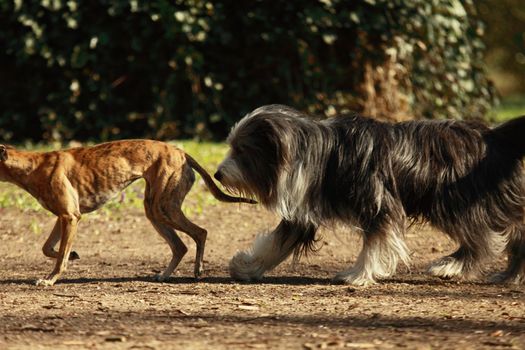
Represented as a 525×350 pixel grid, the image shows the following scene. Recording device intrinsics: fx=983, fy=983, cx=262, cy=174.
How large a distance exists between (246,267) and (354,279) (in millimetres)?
810

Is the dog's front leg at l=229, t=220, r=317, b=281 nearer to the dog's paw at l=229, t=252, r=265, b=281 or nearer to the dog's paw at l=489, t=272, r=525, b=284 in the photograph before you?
the dog's paw at l=229, t=252, r=265, b=281

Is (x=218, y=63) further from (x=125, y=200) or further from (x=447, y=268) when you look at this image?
(x=447, y=268)

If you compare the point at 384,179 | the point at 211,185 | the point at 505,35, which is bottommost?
the point at 211,185

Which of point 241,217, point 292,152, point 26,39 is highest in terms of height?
point 26,39

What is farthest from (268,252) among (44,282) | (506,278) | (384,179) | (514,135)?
(514,135)

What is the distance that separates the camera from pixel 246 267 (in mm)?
7164

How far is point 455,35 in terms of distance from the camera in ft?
47.3

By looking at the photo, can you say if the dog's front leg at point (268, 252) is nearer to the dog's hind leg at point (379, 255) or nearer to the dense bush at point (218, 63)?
the dog's hind leg at point (379, 255)

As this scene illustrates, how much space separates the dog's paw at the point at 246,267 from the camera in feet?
23.5

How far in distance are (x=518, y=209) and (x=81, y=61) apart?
828 cm

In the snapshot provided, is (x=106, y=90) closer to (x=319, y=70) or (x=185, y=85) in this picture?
(x=185, y=85)

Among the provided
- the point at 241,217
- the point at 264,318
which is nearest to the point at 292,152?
the point at 264,318

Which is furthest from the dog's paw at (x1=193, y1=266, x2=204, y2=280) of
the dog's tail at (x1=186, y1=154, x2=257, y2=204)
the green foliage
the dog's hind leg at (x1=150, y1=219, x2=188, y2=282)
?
the green foliage

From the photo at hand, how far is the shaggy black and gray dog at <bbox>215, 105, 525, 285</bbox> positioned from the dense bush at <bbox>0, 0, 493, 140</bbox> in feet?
22.3
